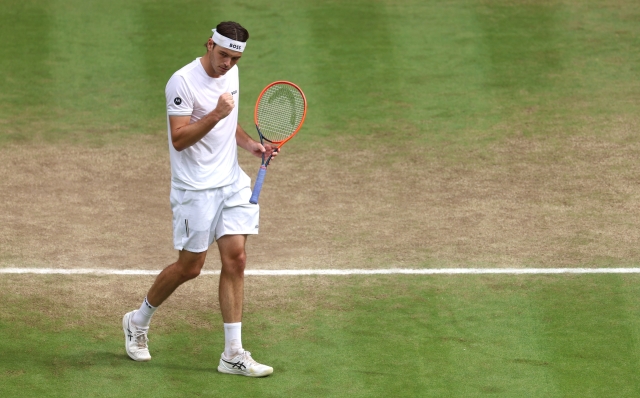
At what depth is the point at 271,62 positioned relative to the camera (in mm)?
14711

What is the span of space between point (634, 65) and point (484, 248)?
5725 mm

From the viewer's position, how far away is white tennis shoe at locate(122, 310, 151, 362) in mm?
7871

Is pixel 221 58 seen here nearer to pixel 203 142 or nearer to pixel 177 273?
pixel 203 142

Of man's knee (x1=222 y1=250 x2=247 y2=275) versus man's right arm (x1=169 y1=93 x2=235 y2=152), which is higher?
man's right arm (x1=169 y1=93 x2=235 y2=152)

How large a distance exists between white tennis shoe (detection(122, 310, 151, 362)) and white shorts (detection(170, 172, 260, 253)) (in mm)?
680

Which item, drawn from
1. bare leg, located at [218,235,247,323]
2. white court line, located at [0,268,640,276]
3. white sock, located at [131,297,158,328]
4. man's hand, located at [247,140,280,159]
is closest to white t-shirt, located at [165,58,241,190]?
man's hand, located at [247,140,280,159]

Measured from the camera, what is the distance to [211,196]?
7766 millimetres

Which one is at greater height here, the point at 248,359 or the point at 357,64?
the point at 248,359

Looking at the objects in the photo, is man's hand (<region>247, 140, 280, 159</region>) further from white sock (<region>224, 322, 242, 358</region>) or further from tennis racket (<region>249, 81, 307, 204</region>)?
white sock (<region>224, 322, 242, 358</region>)

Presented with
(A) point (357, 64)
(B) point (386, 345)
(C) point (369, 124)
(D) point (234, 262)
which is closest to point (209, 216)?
(D) point (234, 262)

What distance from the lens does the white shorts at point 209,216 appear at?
773 centimetres

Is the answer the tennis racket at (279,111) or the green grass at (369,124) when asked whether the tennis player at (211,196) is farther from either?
the tennis racket at (279,111)

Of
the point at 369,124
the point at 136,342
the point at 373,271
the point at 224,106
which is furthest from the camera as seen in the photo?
the point at 369,124

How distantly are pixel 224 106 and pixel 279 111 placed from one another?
116 centimetres
